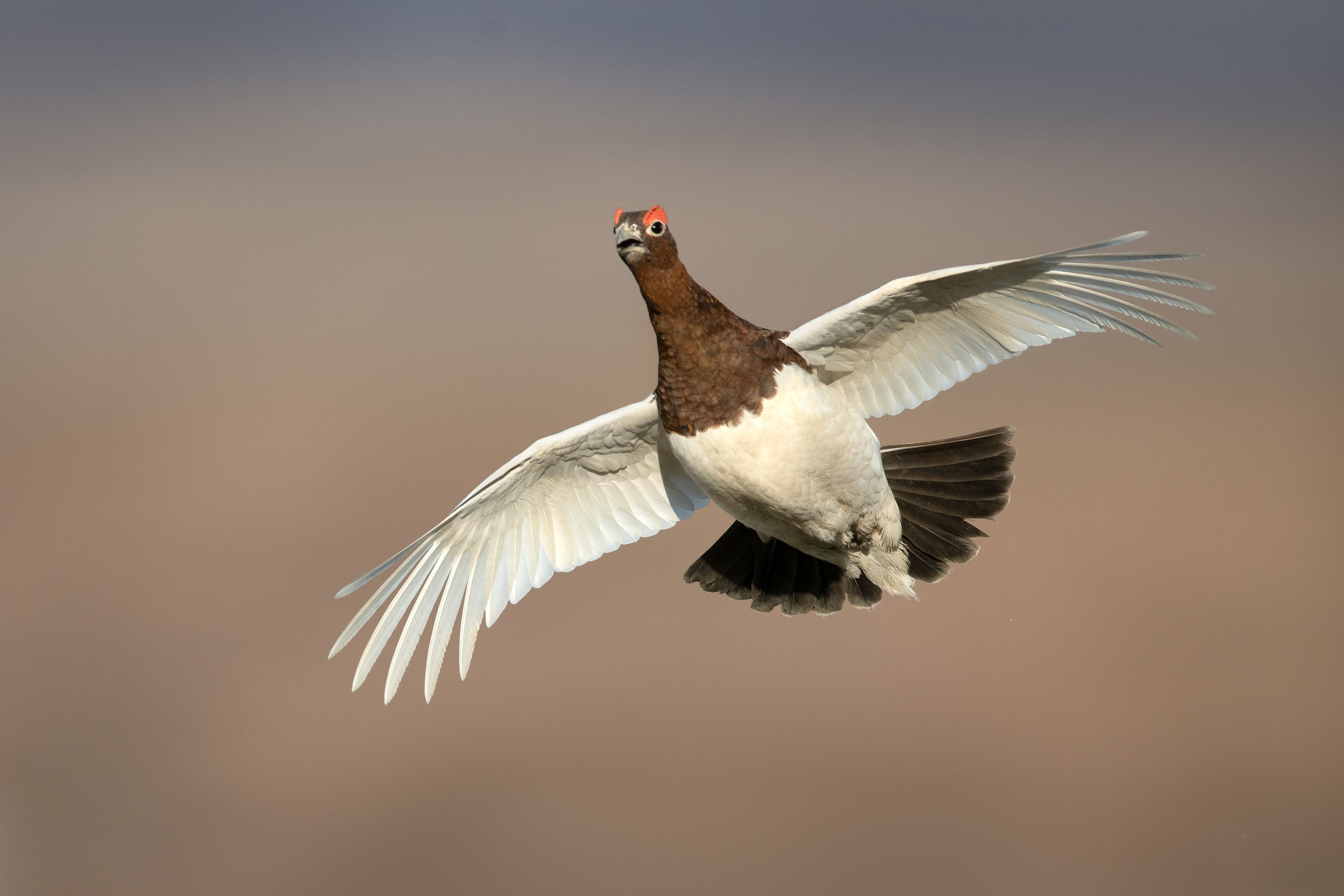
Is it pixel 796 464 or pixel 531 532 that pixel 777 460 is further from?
pixel 531 532

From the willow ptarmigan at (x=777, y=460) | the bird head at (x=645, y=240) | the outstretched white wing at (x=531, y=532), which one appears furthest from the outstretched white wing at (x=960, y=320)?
the outstretched white wing at (x=531, y=532)

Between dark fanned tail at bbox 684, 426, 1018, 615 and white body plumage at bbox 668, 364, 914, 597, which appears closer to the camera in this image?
white body plumage at bbox 668, 364, 914, 597

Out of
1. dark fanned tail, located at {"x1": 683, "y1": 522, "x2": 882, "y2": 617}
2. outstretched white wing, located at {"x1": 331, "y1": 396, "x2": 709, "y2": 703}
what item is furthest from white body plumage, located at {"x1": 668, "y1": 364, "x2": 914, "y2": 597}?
outstretched white wing, located at {"x1": 331, "y1": 396, "x2": 709, "y2": 703}

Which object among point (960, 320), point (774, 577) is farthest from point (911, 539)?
point (960, 320)

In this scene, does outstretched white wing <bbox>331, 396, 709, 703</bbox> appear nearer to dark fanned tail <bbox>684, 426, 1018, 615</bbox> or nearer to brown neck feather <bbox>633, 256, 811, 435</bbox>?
dark fanned tail <bbox>684, 426, 1018, 615</bbox>

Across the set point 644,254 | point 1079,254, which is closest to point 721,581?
point 644,254

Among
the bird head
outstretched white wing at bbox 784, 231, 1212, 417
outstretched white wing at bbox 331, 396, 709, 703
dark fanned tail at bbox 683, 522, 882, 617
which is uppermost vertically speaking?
the bird head
